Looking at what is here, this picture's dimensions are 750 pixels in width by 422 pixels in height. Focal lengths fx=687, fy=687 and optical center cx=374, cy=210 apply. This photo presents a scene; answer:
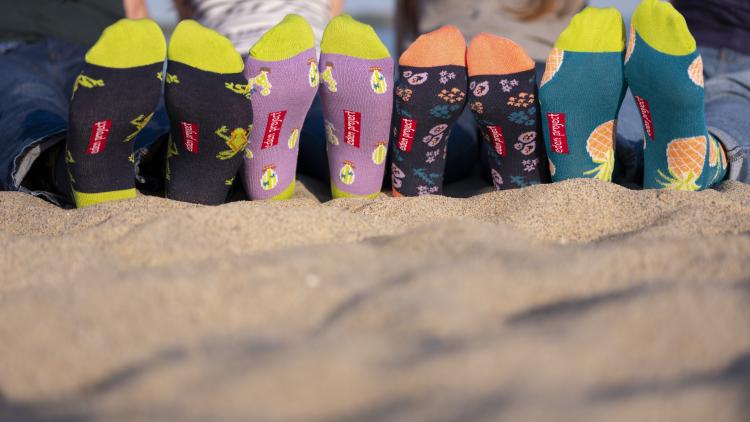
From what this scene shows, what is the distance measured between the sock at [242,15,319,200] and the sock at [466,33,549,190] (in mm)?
250

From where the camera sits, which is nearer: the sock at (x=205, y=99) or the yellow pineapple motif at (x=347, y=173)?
the sock at (x=205, y=99)

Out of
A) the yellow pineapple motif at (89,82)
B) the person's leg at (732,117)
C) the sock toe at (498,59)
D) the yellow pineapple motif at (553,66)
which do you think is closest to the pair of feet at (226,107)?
the yellow pineapple motif at (89,82)

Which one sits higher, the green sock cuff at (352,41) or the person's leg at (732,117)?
the green sock cuff at (352,41)

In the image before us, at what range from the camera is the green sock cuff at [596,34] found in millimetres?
1030

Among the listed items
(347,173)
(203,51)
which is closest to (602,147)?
(347,173)

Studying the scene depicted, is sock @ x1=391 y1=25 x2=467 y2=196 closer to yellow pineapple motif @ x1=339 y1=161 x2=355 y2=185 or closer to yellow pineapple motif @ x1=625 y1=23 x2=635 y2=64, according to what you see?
yellow pineapple motif @ x1=339 y1=161 x2=355 y2=185

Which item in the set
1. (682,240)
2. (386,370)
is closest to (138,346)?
(386,370)

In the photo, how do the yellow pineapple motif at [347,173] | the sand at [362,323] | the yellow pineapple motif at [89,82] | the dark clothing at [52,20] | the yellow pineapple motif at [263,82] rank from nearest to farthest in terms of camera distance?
1. the sand at [362,323]
2. the yellow pineapple motif at [89,82]
3. the yellow pineapple motif at [263,82]
4. the yellow pineapple motif at [347,173]
5. the dark clothing at [52,20]

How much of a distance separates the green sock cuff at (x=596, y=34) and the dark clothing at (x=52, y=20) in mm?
984

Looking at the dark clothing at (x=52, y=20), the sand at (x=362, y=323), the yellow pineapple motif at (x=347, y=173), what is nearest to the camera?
the sand at (x=362, y=323)

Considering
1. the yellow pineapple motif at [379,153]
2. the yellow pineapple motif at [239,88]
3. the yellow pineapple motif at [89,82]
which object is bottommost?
the yellow pineapple motif at [379,153]

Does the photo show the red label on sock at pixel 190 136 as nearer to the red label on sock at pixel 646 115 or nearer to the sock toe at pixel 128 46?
the sock toe at pixel 128 46

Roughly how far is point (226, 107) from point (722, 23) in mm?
1141

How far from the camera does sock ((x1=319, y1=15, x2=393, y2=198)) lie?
1036 millimetres
